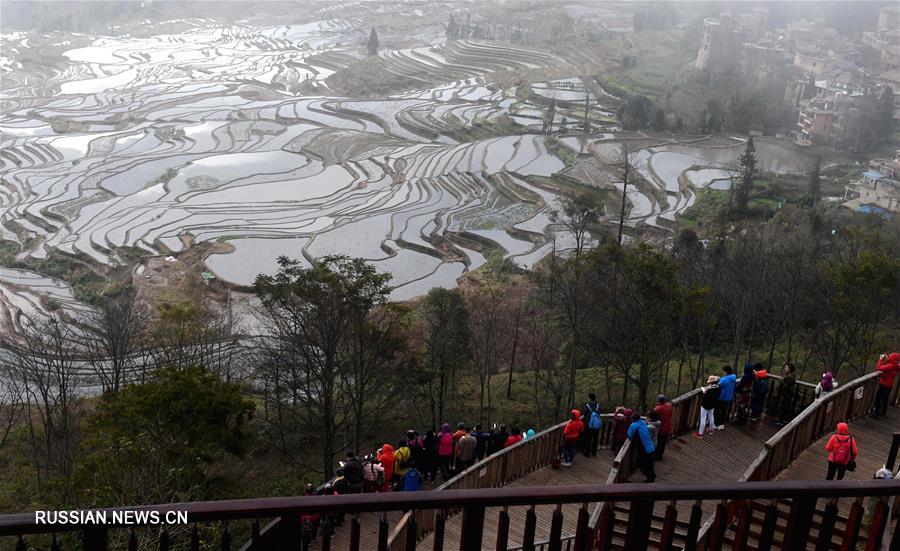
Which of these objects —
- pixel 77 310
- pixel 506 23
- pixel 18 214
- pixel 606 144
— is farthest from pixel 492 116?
pixel 506 23

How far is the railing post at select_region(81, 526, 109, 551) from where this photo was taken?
10.1ft

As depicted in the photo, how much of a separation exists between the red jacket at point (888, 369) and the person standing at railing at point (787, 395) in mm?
1016

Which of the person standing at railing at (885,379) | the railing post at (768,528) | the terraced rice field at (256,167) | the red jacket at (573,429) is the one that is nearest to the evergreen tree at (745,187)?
the terraced rice field at (256,167)

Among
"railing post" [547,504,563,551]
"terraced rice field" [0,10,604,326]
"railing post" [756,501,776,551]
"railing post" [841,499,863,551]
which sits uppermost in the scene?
"railing post" [547,504,563,551]

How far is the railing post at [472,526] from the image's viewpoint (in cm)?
344

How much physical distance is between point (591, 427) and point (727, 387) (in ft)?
5.67

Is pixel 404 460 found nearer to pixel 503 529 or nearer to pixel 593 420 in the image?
pixel 593 420

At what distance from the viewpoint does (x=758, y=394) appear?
1086 centimetres

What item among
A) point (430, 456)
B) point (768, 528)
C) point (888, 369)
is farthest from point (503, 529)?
point (888, 369)

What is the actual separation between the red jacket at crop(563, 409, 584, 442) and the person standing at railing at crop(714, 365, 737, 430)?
70.2 inches

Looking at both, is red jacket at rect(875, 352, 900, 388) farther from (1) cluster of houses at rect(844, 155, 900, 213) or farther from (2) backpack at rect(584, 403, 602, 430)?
(1) cluster of houses at rect(844, 155, 900, 213)

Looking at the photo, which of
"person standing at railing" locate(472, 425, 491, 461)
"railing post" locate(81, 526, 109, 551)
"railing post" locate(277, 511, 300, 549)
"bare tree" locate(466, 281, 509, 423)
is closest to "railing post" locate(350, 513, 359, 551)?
"railing post" locate(277, 511, 300, 549)

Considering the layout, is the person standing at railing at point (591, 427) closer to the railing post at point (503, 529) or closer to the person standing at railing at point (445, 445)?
the person standing at railing at point (445, 445)

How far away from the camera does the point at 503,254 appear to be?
3247 centimetres
